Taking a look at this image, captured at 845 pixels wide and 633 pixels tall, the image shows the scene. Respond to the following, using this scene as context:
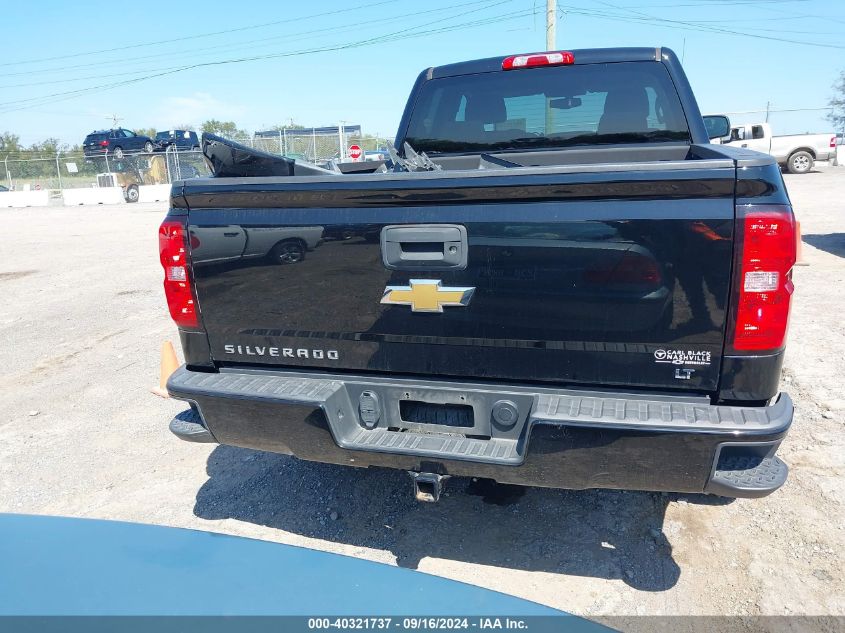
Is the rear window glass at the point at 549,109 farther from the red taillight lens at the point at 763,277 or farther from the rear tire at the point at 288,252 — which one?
the rear tire at the point at 288,252

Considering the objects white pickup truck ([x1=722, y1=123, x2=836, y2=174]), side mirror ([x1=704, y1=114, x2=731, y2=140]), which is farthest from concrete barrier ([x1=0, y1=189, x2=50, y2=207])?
side mirror ([x1=704, y1=114, x2=731, y2=140])

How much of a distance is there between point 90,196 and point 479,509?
111 ft

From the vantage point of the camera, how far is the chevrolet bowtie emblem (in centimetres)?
241

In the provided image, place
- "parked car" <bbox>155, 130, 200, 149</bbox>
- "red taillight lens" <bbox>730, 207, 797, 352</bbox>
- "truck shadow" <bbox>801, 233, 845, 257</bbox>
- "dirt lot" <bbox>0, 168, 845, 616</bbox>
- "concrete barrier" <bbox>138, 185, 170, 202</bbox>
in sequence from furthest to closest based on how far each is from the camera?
1. "parked car" <bbox>155, 130, 200, 149</bbox>
2. "concrete barrier" <bbox>138, 185, 170, 202</bbox>
3. "truck shadow" <bbox>801, 233, 845, 257</bbox>
4. "dirt lot" <bbox>0, 168, 845, 616</bbox>
5. "red taillight lens" <bbox>730, 207, 797, 352</bbox>

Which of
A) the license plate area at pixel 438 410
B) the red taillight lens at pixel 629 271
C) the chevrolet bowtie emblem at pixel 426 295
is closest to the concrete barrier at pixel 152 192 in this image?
the license plate area at pixel 438 410

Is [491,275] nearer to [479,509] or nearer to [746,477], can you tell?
[746,477]

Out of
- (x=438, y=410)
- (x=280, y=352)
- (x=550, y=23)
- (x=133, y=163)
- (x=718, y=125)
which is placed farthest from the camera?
(x=133, y=163)

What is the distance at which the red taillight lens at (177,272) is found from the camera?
9.16ft

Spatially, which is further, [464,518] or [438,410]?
[464,518]

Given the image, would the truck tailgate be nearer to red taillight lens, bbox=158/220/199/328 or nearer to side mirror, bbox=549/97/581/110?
red taillight lens, bbox=158/220/199/328

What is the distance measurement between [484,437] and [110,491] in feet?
8.18

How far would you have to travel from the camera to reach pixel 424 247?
2.43 meters

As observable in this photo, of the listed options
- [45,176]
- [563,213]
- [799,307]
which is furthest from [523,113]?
[45,176]

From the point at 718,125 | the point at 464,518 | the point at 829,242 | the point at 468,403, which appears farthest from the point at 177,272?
the point at 829,242
